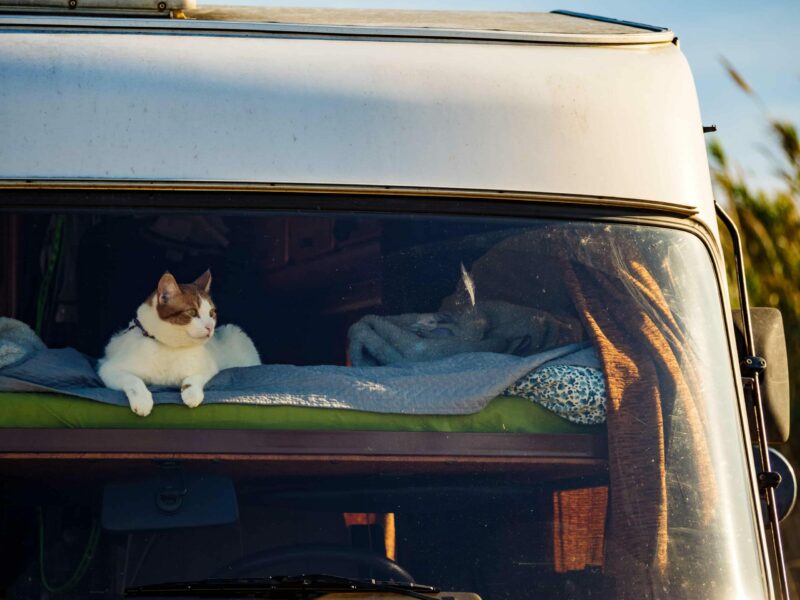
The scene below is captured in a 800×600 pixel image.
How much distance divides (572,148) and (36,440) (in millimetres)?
1435

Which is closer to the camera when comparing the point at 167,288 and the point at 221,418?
the point at 221,418

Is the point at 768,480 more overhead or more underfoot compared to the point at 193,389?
more underfoot

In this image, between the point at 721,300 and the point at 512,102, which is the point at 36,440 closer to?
the point at 512,102

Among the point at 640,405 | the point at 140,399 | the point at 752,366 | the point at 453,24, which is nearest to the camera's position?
the point at 140,399

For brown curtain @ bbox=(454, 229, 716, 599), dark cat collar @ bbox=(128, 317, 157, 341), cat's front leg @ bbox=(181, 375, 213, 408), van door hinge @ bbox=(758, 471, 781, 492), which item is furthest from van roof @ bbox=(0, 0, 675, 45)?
van door hinge @ bbox=(758, 471, 781, 492)

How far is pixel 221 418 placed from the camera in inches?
107

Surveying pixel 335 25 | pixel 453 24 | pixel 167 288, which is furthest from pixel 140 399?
pixel 453 24

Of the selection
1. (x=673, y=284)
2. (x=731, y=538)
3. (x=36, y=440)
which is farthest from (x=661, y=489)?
(x=36, y=440)

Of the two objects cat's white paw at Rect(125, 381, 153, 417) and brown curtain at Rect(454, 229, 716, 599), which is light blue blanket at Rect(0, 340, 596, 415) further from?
brown curtain at Rect(454, 229, 716, 599)

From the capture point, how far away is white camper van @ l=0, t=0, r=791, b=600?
2666mm

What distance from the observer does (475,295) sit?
9.58ft

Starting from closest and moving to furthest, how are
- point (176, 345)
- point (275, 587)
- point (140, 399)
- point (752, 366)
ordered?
point (275, 587) < point (140, 399) < point (752, 366) < point (176, 345)

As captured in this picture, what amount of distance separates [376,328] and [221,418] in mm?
448

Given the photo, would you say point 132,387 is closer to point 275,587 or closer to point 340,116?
point 275,587
